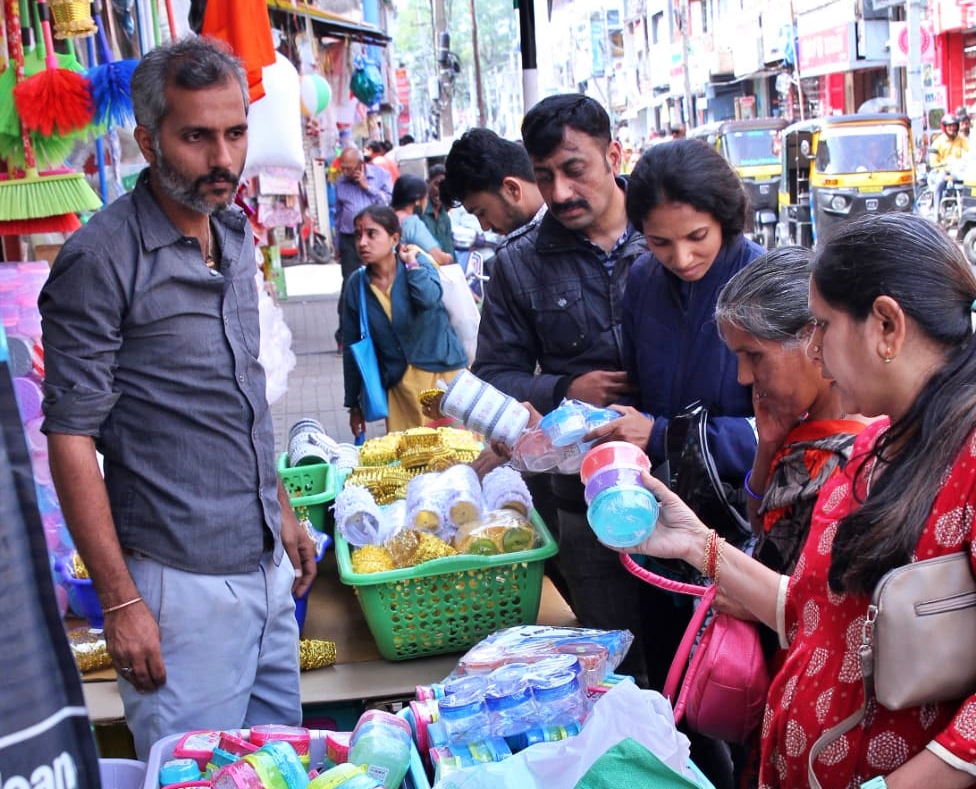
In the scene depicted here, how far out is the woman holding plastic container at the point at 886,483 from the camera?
4.69 feet

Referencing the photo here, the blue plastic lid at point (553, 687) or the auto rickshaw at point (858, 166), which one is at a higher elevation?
the auto rickshaw at point (858, 166)

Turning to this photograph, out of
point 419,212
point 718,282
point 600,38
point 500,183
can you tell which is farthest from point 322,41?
point 600,38

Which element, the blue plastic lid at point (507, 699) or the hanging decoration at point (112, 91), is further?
the hanging decoration at point (112, 91)

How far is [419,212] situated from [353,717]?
26.7 feet

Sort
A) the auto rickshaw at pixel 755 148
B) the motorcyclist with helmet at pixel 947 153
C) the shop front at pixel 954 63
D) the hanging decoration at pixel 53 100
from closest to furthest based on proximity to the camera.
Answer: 1. the hanging decoration at pixel 53 100
2. the motorcyclist with helmet at pixel 947 153
3. the auto rickshaw at pixel 755 148
4. the shop front at pixel 954 63

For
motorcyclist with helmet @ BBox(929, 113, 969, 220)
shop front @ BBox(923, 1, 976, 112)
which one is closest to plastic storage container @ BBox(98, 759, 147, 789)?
motorcyclist with helmet @ BBox(929, 113, 969, 220)

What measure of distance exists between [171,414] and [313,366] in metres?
9.26

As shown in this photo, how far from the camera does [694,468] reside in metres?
2.41

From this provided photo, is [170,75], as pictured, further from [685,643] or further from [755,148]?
[755,148]

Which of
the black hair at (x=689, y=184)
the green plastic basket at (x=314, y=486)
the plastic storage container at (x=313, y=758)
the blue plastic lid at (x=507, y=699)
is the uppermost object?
the black hair at (x=689, y=184)

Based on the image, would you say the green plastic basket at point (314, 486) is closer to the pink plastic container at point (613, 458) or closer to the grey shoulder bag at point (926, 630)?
the pink plastic container at point (613, 458)

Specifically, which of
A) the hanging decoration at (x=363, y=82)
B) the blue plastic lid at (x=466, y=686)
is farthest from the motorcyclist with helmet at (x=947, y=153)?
the blue plastic lid at (x=466, y=686)

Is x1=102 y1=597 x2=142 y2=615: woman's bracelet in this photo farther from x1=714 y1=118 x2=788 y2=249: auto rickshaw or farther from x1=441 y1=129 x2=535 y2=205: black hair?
Result: x1=714 y1=118 x2=788 y2=249: auto rickshaw

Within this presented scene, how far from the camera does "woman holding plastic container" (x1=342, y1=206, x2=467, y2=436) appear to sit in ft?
18.7
